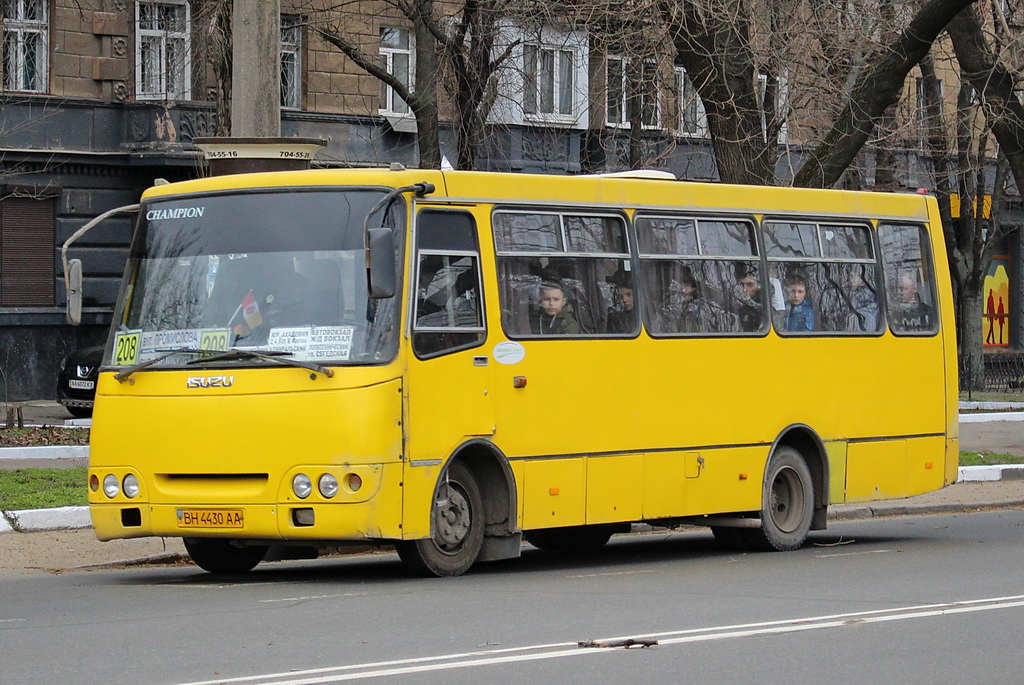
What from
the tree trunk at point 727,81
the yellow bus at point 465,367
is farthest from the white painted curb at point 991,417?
the yellow bus at point 465,367

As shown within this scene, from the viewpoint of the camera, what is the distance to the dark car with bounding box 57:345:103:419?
84.6 ft

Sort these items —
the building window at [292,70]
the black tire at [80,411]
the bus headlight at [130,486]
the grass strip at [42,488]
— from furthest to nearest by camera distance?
1. the building window at [292,70]
2. the black tire at [80,411]
3. the grass strip at [42,488]
4. the bus headlight at [130,486]

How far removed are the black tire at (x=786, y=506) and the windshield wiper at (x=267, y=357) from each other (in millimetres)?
4566

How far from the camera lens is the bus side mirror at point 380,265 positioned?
424 inches

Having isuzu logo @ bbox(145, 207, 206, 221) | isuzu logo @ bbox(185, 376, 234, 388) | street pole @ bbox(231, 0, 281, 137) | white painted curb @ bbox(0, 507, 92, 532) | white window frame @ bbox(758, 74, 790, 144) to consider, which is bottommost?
white painted curb @ bbox(0, 507, 92, 532)

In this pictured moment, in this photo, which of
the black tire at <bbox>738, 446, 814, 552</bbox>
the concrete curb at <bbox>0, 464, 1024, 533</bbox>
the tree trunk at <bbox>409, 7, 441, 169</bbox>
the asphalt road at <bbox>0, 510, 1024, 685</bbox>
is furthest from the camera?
the tree trunk at <bbox>409, 7, 441, 169</bbox>

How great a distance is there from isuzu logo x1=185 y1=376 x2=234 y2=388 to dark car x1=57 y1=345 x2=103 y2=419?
589 inches

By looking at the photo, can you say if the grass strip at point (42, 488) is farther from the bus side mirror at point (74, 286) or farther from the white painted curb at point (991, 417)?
the white painted curb at point (991, 417)

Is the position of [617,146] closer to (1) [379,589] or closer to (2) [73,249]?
(2) [73,249]

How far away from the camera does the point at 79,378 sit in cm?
2583

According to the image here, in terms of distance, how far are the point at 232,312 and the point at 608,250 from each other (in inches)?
116

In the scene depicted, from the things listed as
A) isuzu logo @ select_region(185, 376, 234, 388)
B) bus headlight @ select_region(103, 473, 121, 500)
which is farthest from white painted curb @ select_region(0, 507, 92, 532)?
isuzu logo @ select_region(185, 376, 234, 388)

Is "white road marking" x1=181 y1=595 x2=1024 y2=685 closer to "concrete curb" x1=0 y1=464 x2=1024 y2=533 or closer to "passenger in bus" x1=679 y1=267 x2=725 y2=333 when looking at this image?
"passenger in bus" x1=679 y1=267 x2=725 y2=333

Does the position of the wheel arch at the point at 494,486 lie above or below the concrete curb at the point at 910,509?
above
